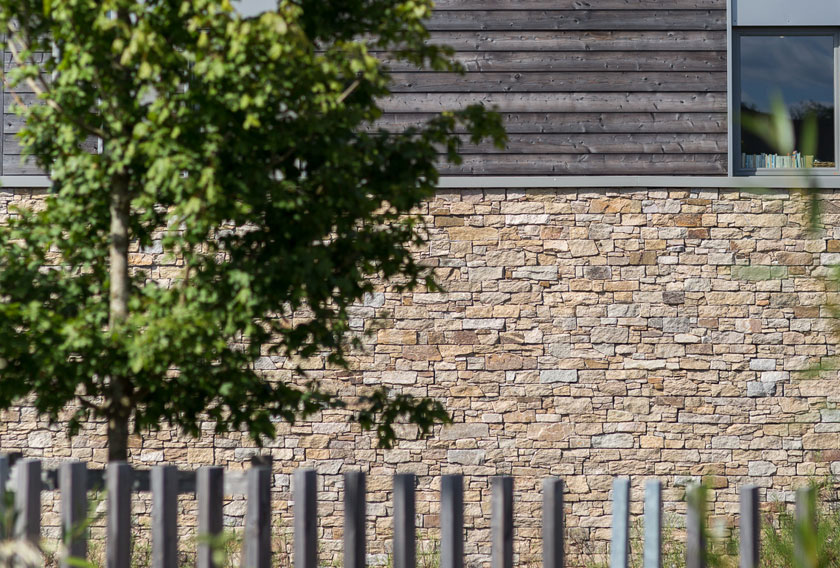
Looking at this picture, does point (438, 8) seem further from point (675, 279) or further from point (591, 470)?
point (591, 470)

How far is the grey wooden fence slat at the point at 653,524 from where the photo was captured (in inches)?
126

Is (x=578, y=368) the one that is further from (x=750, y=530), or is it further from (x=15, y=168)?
(x=15, y=168)

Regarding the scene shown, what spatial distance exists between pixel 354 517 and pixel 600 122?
4830 millimetres

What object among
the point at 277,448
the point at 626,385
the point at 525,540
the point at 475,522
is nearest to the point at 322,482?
the point at 277,448

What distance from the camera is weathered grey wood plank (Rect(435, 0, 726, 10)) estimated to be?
281 inches

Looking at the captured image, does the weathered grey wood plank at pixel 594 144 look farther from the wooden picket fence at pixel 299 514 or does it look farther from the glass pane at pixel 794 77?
the wooden picket fence at pixel 299 514

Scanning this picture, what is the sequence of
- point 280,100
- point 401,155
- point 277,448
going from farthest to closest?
point 277,448
point 401,155
point 280,100

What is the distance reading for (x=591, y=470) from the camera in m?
6.88

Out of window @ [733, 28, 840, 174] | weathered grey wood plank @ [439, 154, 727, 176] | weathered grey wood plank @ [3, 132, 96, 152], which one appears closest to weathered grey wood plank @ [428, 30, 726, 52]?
window @ [733, 28, 840, 174]

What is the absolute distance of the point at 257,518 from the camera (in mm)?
3180

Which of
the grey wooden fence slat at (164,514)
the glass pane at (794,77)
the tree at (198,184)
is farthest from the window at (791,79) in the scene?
the grey wooden fence slat at (164,514)

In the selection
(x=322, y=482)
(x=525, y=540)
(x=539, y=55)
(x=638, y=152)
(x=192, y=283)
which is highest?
(x=539, y=55)

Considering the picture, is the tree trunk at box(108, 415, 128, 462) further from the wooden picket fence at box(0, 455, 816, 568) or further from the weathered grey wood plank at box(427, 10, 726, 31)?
the weathered grey wood plank at box(427, 10, 726, 31)

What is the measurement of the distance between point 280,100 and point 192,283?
885 millimetres
